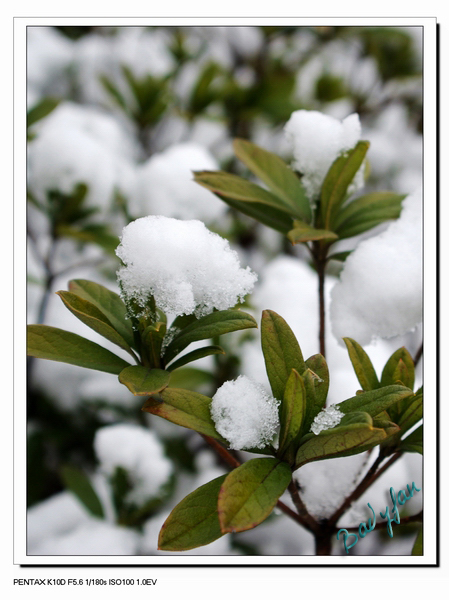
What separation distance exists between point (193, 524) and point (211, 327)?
0.77 ft

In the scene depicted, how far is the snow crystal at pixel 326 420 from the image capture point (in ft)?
1.89

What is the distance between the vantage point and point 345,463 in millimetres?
819

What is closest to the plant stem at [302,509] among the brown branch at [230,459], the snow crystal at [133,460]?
the brown branch at [230,459]

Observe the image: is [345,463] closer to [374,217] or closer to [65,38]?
[374,217]

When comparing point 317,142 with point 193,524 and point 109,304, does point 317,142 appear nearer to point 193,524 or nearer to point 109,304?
point 109,304

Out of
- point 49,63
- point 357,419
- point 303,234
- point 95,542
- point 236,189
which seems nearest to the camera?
point 357,419

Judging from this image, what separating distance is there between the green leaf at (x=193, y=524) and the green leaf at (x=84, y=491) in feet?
2.46

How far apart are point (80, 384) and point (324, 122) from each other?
3.73ft

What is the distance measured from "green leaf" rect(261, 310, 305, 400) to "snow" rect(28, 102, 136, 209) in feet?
3.43

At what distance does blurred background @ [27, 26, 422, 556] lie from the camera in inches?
48.2

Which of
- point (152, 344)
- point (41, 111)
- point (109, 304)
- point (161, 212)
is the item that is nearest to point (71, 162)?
point (41, 111)

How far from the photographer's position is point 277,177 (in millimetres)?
902

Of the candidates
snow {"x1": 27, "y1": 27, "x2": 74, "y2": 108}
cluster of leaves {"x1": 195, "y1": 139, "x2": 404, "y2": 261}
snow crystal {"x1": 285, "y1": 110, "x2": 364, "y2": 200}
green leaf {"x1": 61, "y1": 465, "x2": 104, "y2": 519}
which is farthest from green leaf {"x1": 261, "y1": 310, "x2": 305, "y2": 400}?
snow {"x1": 27, "y1": 27, "x2": 74, "y2": 108}

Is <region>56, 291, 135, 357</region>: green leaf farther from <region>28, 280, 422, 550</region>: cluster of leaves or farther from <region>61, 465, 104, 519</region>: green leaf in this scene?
<region>61, 465, 104, 519</region>: green leaf
